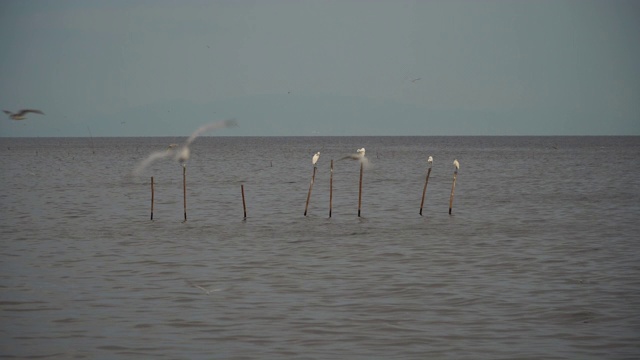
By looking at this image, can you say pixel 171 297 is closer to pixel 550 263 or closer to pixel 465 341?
pixel 465 341

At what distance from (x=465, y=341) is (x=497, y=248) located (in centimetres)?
1088

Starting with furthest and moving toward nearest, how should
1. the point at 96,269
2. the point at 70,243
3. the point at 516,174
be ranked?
the point at 516,174 < the point at 70,243 < the point at 96,269

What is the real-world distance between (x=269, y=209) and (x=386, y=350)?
24.6 meters

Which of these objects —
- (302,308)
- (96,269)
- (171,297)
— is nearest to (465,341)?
(302,308)

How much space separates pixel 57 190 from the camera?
48406 mm

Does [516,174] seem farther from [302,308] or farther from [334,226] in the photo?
[302,308]

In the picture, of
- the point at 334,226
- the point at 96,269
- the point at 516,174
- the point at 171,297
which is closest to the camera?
the point at 171,297

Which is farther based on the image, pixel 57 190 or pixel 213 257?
pixel 57 190

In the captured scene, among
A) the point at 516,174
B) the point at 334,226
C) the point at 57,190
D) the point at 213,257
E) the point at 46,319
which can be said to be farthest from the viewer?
the point at 516,174

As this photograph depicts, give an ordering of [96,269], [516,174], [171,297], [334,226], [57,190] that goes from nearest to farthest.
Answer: [171,297], [96,269], [334,226], [57,190], [516,174]

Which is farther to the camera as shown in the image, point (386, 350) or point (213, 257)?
point (213, 257)

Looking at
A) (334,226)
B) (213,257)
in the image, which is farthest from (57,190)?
(213,257)

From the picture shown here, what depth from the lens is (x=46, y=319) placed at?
14.9 m

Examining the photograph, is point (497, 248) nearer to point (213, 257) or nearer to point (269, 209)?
point (213, 257)
